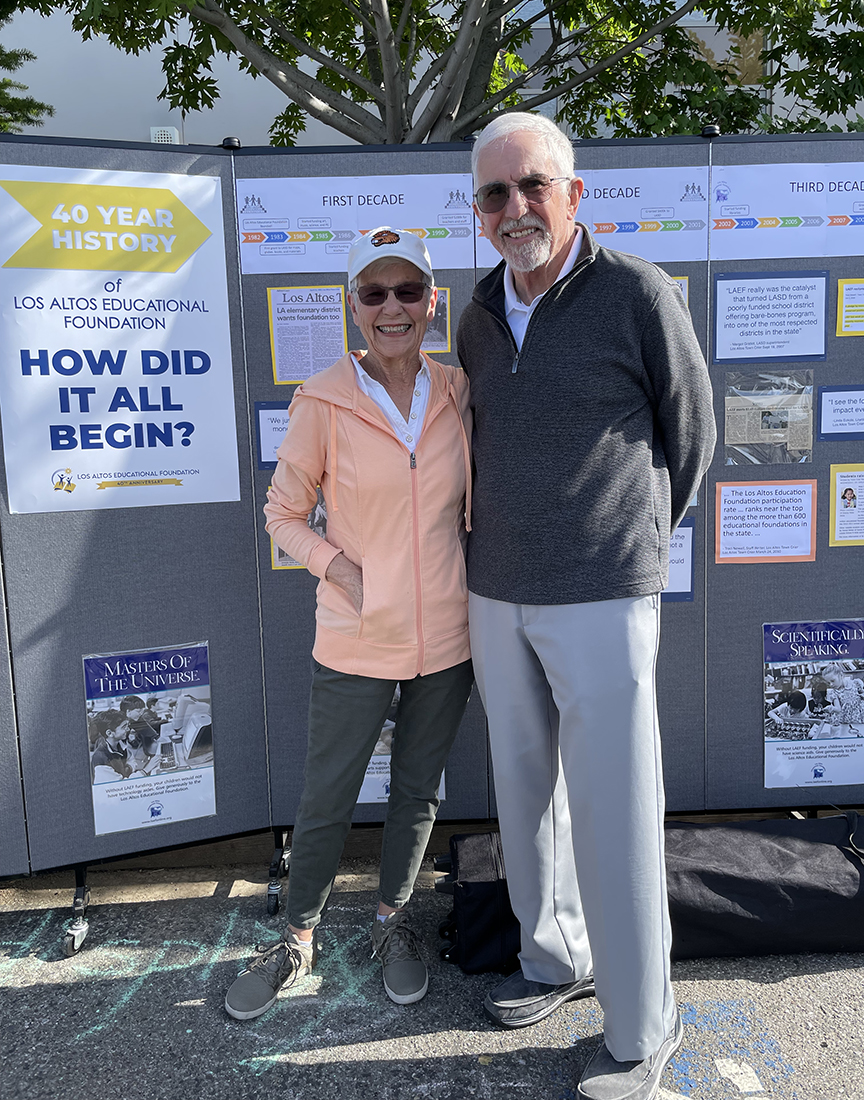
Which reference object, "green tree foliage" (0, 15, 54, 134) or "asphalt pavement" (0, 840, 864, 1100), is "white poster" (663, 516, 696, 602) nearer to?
"asphalt pavement" (0, 840, 864, 1100)

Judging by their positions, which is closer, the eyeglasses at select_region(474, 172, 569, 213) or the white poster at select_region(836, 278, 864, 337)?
the eyeglasses at select_region(474, 172, 569, 213)

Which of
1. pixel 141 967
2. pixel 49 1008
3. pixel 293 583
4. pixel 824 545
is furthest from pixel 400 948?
pixel 824 545

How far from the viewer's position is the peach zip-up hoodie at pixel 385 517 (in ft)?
6.84

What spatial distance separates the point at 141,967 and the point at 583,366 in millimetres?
2136

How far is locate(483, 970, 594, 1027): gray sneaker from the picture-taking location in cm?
215

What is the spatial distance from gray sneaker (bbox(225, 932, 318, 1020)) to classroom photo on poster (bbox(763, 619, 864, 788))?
1746 millimetres

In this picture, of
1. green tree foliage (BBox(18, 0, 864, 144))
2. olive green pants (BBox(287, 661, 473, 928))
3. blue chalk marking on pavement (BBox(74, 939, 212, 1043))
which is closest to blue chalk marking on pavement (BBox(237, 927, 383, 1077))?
olive green pants (BBox(287, 661, 473, 928))

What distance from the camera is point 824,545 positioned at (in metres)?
2.91

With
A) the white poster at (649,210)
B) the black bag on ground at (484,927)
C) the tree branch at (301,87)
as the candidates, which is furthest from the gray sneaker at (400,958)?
the tree branch at (301,87)

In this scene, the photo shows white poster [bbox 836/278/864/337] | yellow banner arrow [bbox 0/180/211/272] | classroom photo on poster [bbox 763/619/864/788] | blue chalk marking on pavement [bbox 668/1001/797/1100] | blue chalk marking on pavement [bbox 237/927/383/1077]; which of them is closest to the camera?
blue chalk marking on pavement [bbox 668/1001/797/1100]

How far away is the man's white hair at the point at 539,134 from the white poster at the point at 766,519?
1363mm

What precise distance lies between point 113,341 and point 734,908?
2527 mm

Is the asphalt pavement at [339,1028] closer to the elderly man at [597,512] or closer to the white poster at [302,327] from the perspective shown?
the elderly man at [597,512]

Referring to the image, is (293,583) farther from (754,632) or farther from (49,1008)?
(754,632)
